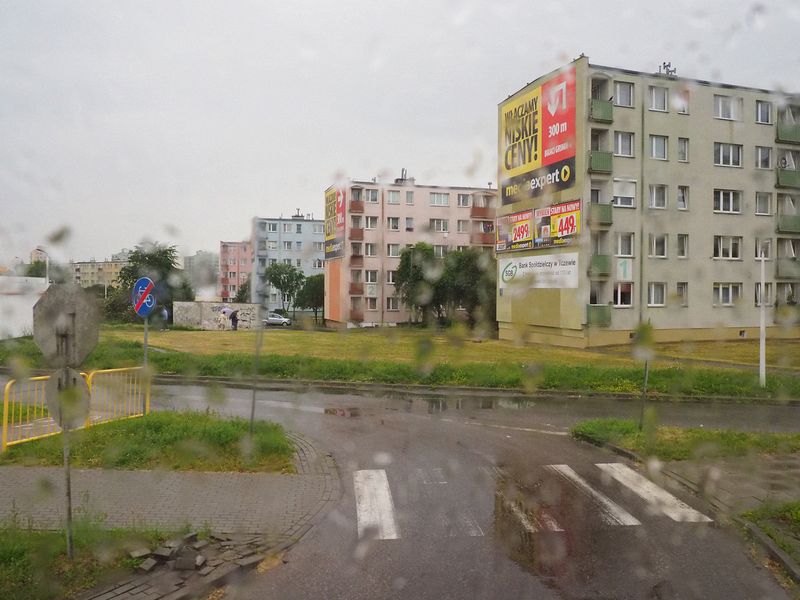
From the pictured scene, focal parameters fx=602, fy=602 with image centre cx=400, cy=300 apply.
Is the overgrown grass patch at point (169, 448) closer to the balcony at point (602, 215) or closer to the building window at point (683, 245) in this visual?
the balcony at point (602, 215)

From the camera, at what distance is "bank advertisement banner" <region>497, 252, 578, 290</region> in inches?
1236

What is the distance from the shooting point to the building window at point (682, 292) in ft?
98.1

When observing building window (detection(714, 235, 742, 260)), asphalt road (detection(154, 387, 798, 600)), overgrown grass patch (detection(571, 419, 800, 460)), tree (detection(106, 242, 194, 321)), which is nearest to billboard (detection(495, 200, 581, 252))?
building window (detection(714, 235, 742, 260))

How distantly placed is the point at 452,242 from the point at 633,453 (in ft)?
149

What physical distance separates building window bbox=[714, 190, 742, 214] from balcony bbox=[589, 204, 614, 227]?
6427 mm

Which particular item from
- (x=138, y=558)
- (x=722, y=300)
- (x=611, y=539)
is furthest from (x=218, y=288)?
(x=722, y=300)

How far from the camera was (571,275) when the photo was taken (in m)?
31.8

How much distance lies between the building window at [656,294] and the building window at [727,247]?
3110 mm

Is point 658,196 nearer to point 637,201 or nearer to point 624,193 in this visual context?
point 624,193

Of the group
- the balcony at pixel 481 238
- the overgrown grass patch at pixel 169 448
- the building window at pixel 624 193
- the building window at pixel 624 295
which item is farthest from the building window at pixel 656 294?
the overgrown grass patch at pixel 169 448

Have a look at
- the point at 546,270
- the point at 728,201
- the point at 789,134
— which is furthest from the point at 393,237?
the point at 789,134

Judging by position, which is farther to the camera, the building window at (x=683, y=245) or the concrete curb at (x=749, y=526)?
the building window at (x=683, y=245)

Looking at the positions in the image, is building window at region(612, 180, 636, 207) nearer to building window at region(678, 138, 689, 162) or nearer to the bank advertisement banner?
building window at region(678, 138, 689, 162)

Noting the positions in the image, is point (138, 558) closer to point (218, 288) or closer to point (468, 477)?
point (218, 288)
